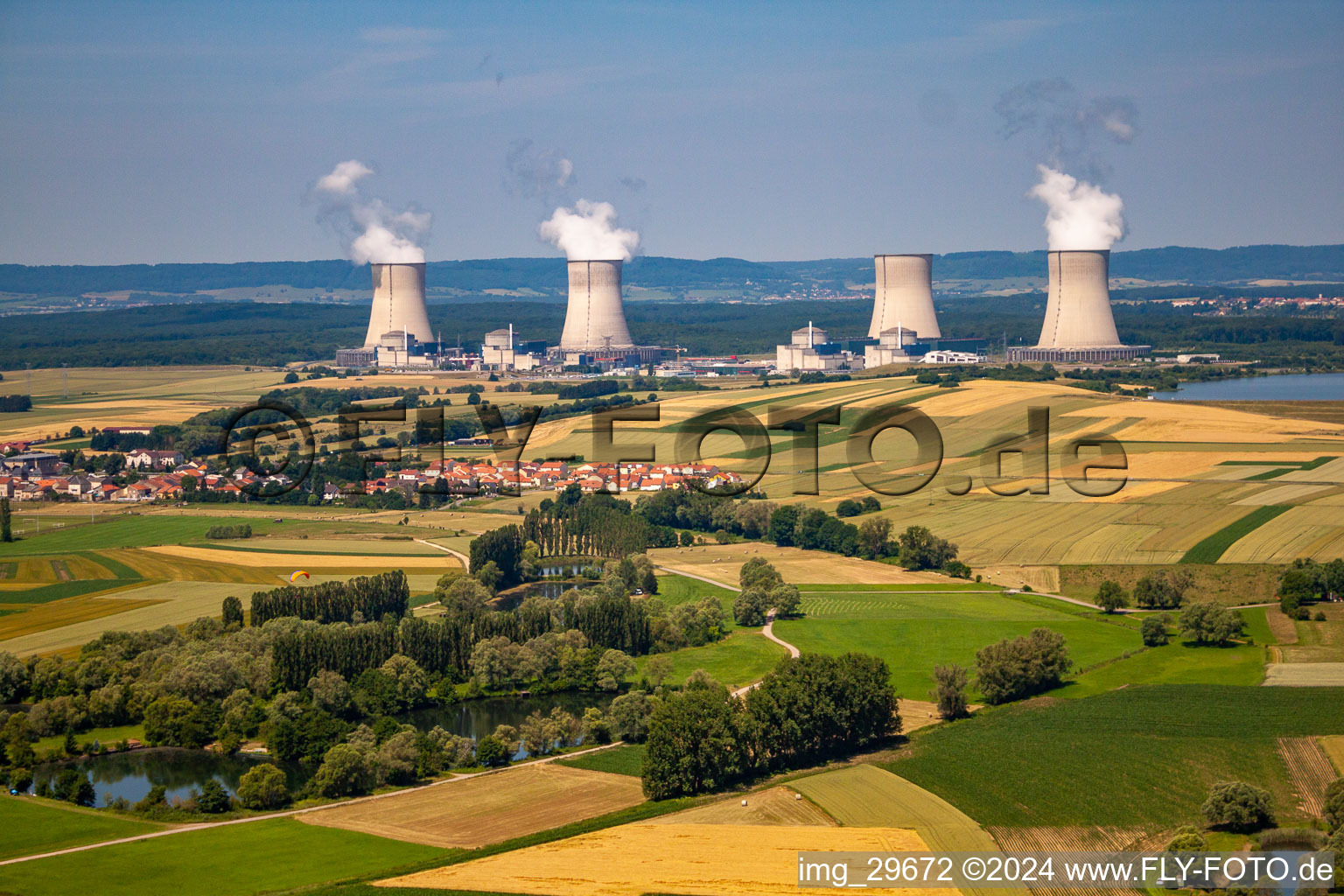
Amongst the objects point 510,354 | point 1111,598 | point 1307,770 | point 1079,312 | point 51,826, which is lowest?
point 51,826

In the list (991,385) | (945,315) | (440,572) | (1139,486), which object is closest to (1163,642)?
(1139,486)

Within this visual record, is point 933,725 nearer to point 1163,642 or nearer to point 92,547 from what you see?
point 1163,642

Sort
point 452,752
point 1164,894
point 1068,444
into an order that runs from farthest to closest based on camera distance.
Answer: point 1068,444 < point 452,752 < point 1164,894

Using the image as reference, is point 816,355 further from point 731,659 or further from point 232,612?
point 232,612

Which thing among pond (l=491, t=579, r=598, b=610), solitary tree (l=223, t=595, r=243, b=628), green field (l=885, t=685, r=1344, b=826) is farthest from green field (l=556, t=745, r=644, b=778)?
solitary tree (l=223, t=595, r=243, b=628)

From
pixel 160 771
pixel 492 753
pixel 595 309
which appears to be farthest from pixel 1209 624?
pixel 595 309

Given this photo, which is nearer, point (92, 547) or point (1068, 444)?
point (92, 547)
